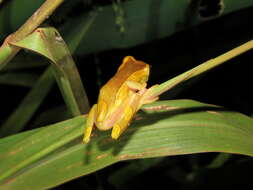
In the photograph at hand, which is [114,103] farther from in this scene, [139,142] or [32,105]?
[32,105]

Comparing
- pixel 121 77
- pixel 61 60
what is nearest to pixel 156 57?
pixel 121 77

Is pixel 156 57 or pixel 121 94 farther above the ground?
pixel 121 94

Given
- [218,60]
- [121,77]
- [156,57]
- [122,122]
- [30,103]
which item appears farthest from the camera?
[156,57]

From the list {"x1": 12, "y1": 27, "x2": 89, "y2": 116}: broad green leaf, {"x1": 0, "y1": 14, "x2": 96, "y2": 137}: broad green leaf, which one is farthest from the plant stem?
{"x1": 0, "y1": 14, "x2": 96, "y2": 137}: broad green leaf

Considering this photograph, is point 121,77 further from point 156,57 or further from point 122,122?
point 156,57

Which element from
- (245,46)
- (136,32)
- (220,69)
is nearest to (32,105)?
(136,32)

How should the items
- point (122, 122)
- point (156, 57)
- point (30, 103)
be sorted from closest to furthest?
point (122, 122)
point (30, 103)
point (156, 57)

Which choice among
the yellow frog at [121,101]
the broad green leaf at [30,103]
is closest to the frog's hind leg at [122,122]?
the yellow frog at [121,101]

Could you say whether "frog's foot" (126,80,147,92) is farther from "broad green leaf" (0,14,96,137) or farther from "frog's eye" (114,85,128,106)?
"broad green leaf" (0,14,96,137)

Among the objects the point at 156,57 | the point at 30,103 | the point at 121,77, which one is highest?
the point at 121,77
